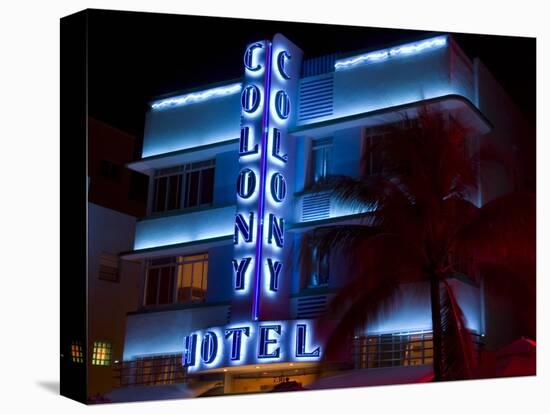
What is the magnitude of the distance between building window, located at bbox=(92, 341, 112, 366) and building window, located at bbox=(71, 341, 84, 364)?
0.17m

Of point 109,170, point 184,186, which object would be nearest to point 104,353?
point 109,170

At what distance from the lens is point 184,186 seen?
16.4 m

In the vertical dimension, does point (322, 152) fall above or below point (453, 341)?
above

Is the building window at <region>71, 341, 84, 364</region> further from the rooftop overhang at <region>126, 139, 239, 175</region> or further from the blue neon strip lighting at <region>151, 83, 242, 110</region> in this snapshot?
the blue neon strip lighting at <region>151, 83, 242, 110</region>

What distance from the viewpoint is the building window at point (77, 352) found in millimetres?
14133

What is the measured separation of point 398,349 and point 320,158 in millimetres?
3403

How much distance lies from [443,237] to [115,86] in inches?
235

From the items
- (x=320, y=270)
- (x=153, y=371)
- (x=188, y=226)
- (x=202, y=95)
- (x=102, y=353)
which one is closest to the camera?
(x=102, y=353)

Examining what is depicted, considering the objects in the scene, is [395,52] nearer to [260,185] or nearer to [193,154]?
[260,185]

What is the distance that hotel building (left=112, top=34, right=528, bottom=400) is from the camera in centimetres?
1579

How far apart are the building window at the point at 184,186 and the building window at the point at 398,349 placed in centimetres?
346

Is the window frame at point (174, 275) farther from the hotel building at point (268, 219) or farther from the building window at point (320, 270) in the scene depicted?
the building window at point (320, 270)

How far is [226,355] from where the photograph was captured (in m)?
16.0

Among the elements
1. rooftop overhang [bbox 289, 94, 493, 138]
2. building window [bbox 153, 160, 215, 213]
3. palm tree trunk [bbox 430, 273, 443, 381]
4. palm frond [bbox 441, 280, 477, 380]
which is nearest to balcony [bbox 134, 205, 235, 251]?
building window [bbox 153, 160, 215, 213]
